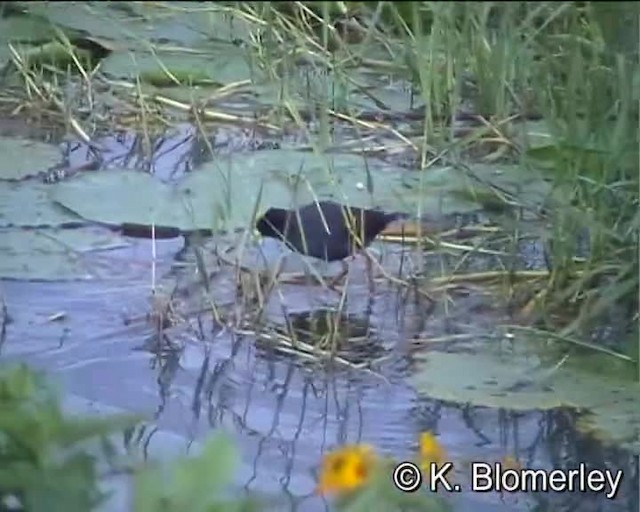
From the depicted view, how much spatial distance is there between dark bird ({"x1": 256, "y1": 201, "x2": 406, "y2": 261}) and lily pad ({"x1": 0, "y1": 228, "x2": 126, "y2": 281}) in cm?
16

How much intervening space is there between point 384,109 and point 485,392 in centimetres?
53

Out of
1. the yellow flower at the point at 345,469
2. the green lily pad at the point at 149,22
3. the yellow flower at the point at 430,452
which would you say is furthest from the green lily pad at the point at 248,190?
the yellow flower at the point at 345,469

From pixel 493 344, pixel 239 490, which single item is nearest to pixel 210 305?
pixel 493 344

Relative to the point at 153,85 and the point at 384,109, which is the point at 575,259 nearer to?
the point at 384,109

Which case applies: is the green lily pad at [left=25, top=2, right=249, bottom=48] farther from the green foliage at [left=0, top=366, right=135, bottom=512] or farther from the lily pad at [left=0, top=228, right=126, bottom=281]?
the green foliage at [left=0, top=366, right=135, bottom=512]

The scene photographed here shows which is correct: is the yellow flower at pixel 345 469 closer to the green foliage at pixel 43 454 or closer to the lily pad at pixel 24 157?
the green foliage at pixel 43 454

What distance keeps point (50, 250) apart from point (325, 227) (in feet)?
0.92

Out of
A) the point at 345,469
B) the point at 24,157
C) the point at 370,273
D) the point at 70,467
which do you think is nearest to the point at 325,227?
the point at 370,273

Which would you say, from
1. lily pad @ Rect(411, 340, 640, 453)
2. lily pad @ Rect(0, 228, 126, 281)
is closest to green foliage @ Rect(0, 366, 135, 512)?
lily pad @ Rect(411, 340, 640, 453)

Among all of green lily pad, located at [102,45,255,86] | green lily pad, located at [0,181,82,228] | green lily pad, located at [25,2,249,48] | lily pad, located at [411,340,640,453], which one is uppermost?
green lily pad, located at [25,2,249,48]

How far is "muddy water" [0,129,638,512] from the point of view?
56.4 inches

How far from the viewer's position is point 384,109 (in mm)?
2010

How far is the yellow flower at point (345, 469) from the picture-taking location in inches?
45.3

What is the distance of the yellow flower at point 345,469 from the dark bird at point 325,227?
1.48 ft
